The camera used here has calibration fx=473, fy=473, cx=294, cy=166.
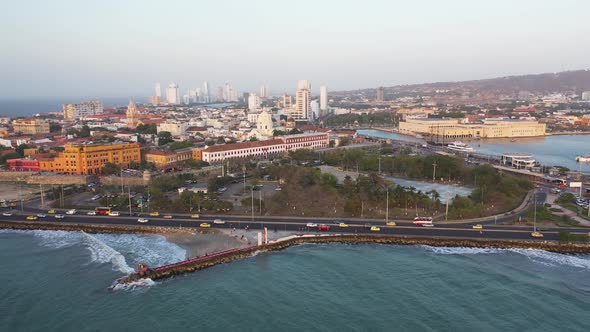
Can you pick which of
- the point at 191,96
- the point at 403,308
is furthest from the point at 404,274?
the point at 191,96

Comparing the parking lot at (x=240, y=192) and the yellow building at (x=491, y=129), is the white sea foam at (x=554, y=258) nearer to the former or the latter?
the parking lot at (x=240, y=192)

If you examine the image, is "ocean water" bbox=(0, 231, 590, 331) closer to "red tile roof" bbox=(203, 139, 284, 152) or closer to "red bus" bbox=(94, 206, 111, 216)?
"red bus" bbox=(94, 206, 111, 216)

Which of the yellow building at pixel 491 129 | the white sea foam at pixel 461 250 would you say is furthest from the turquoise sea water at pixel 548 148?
the white sea foam at pixel 461 250

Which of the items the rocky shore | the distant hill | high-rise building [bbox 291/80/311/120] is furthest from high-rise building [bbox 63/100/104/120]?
the distant hill

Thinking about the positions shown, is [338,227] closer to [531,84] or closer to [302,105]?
[302,105]

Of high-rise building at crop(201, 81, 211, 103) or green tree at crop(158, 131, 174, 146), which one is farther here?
high-rise building at crop(201, 81, 211, 103)
